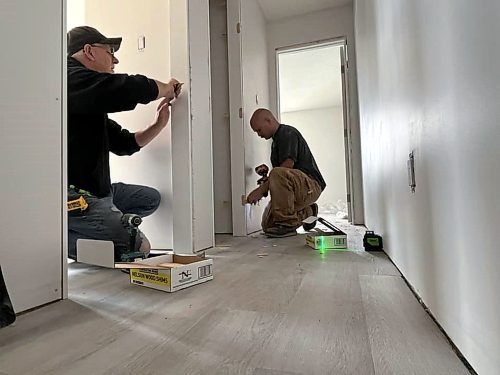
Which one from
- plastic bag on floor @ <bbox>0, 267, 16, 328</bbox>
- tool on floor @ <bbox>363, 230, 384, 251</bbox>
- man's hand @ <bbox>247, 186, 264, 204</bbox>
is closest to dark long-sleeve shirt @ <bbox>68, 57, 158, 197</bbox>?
plastic bag on floor @ <bbox>0, 267, 16, 328</bbox>

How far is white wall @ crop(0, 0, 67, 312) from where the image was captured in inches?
34.1

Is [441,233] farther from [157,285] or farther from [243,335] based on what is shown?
[157,285]

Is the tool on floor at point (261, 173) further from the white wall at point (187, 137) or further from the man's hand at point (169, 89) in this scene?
the man's hand at point (169, 89)

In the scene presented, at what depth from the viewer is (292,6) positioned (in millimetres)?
3480

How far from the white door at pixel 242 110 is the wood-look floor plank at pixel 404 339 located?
68.4 inches

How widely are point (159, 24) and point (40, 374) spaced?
1.87m

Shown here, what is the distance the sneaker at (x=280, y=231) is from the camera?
2566mm

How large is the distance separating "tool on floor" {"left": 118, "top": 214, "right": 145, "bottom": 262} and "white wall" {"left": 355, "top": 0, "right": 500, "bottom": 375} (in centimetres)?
111

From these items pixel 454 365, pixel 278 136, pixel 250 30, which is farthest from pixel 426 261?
pixel 250 30

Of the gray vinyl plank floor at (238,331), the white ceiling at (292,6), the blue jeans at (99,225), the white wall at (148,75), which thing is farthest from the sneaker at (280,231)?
the white ceiling at (292,6)

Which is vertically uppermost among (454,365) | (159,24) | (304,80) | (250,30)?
(304,80)

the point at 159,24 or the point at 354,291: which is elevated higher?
the point at 159,24

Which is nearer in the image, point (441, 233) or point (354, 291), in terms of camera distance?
point (441, 233)

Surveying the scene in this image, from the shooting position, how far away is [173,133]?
5.96ft
